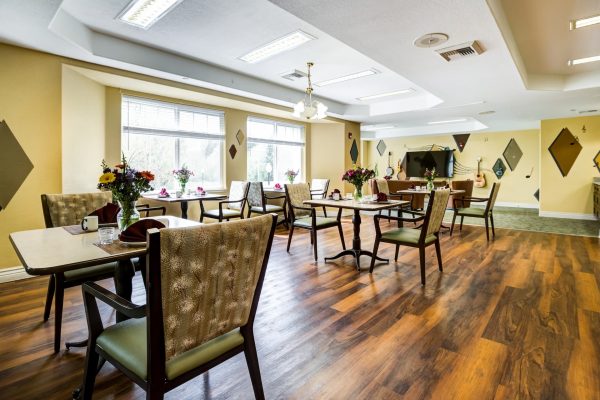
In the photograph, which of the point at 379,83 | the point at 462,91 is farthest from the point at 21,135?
the point at 462,91

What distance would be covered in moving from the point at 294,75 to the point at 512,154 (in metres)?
8.60

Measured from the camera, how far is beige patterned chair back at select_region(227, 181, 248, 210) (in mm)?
5516

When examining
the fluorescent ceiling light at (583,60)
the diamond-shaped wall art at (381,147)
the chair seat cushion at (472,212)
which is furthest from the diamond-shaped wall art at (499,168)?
the fluorescent ceiling light at (583,60)

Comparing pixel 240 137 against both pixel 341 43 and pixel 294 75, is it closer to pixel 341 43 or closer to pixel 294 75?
pixel 294 75

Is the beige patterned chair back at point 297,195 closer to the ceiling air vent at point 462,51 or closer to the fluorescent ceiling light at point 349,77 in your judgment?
the fluorescent ceiling light at point 349,77

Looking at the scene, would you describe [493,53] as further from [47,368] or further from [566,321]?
[47,368]

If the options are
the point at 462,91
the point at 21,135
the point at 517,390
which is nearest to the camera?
the point at 517,390

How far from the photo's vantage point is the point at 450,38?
3213 millimetres

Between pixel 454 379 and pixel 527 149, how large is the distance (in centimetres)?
1068

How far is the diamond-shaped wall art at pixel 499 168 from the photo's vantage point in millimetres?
10380

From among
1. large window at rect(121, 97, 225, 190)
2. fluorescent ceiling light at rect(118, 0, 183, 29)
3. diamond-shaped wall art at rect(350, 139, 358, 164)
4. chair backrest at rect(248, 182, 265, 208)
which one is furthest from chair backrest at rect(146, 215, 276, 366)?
diamond-shaped wall art at rect(350, 139, 358, 164)

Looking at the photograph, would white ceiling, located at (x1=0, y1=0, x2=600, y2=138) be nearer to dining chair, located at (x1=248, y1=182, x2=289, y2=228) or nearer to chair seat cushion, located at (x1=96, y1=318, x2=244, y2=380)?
dining chair, located at (x1=248, y1=182, x2=289, y2=228)

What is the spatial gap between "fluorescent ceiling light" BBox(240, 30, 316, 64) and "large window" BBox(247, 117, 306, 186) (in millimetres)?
2544

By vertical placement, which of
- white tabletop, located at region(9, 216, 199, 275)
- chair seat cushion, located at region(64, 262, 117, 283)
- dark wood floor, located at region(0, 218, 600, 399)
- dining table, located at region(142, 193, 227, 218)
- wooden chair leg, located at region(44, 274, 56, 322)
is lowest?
dark wood floor, located at region(0, 218, 600, 399)
